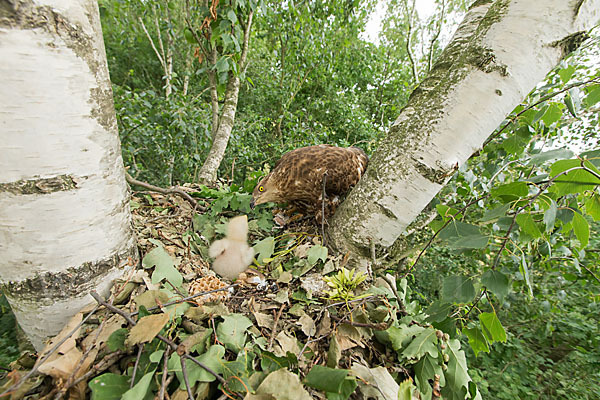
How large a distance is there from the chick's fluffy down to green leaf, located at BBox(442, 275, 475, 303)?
68cm

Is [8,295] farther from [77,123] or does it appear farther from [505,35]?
[505,35]

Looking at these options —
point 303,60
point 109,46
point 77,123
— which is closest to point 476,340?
point 77,123

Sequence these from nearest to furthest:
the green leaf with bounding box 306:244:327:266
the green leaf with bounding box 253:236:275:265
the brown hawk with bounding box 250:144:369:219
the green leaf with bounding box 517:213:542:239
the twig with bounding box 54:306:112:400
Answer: the twig with bounding box 54:306:112:400
the green leaf with bounding box 517:213:542:239
the green leaf with bounding box 306:244:327:266
the green leaf with bounding box 253:236:275:265
the brown hawk with bounding box 250:144:369:219

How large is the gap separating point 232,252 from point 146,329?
478 millimetres

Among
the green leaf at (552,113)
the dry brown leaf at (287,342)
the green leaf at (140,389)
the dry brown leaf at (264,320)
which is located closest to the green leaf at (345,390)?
the dry brown leaf at (287,342)

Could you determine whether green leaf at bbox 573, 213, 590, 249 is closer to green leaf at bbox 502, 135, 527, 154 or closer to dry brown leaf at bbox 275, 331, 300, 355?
green leaf at bbox 502, 135, 527, 154

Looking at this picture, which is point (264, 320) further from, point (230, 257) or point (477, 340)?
point (477, 340)

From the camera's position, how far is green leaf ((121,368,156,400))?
0.46 m

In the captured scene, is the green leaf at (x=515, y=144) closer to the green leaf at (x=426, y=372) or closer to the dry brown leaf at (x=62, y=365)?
the green leaf at (x=426, y=372)

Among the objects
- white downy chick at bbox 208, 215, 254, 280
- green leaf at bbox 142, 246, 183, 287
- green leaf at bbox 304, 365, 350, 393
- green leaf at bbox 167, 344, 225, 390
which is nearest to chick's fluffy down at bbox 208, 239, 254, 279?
white downy chick at bbox 208, 215, 254, 280

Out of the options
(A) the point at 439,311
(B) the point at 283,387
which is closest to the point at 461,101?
(A) the point at 439,311

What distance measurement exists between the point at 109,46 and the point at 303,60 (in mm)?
7182

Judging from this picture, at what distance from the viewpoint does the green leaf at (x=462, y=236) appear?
572 mm

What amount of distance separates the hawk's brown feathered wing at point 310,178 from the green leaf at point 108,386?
84 cm
